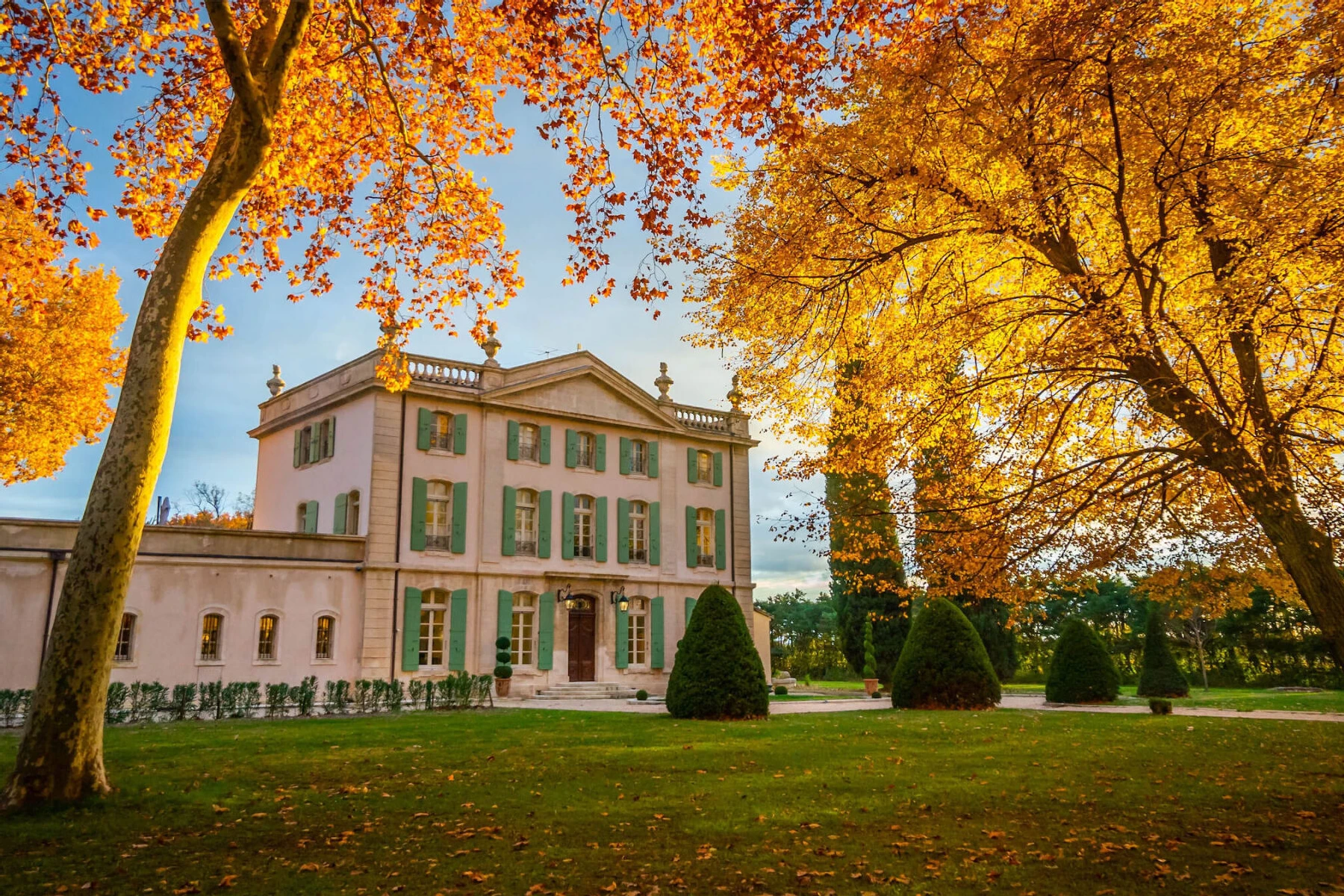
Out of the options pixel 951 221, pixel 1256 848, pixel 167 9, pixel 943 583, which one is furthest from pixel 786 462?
pixel 167 9

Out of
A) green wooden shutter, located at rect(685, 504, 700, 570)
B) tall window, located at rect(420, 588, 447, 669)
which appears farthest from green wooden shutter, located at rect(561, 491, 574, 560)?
green wooden shutter, located at rect(685, 504, 700, 570)

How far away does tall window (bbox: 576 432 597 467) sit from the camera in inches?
1030

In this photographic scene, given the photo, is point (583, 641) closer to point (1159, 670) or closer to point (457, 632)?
point (457, 632)

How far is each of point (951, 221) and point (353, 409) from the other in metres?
18.3

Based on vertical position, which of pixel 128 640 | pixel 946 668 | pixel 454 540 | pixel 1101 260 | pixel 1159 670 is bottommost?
pixel 1159 670

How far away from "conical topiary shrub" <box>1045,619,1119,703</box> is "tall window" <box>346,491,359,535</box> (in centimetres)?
1695

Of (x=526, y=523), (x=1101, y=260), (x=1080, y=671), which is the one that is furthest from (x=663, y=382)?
(x=1101, y=260)

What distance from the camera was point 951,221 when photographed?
8.81 m

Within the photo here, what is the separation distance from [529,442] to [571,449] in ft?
4.20

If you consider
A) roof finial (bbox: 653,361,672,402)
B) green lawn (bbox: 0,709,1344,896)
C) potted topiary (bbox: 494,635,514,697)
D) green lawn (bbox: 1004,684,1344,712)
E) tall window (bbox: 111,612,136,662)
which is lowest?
green lawn (bbox: 1004,684,1344,712)

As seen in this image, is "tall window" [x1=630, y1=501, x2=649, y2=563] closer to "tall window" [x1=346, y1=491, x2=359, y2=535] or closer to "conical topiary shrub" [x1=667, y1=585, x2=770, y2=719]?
"tall window" [x1=346, y1=491, x2=359, y2=535]

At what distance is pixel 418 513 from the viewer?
22672mm

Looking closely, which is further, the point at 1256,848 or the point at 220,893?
the point at 1256,848

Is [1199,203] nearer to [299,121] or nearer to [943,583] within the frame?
[943,583]
